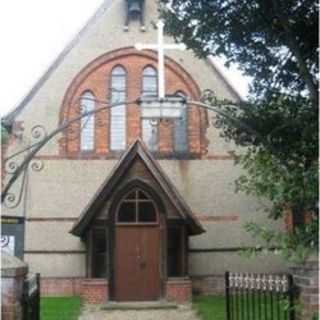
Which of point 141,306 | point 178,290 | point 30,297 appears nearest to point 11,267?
point 30,297

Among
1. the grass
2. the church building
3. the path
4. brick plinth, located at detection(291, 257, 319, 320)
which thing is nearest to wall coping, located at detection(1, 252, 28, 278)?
brick plinth, located at detection(291, 257, 319, 320)

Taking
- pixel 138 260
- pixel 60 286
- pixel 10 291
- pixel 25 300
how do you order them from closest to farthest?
pixel 10 291 < pixel 25 300 < pixel 138 260 < pixel 60 286

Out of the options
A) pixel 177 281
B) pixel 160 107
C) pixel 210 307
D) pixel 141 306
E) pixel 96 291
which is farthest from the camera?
pixel 177 281

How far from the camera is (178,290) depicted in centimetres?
2053

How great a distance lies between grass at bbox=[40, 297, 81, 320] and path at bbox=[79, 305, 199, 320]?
0.29m

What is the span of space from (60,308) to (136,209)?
430 cm

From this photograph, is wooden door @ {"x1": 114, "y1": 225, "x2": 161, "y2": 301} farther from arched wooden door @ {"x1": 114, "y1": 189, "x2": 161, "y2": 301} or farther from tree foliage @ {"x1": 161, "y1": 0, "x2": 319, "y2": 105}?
tree foliage @ {"x1": 161, "y1": 0, "x2": 319, "y2": 105}

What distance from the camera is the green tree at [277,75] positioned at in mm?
7016

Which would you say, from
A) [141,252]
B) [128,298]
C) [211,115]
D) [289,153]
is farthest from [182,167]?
[289,153]

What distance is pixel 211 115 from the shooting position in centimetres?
2358

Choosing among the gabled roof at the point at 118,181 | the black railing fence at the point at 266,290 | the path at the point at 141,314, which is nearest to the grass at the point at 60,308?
the path at the point at 141,314

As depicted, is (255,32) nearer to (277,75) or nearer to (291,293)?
(277,75)

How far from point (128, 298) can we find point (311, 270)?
13.9 meters

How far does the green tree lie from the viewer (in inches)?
276
